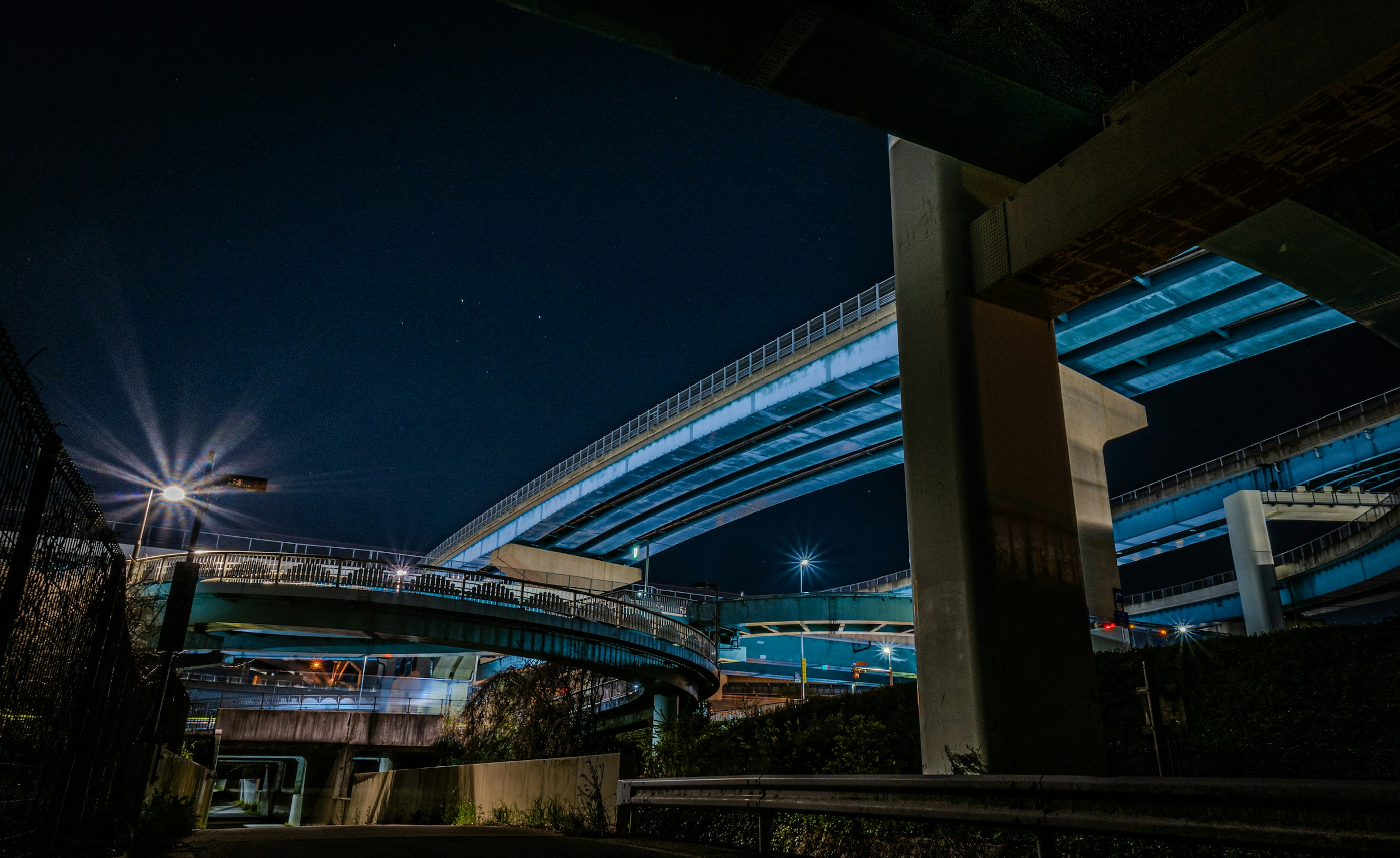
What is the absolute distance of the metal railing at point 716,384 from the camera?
118ft

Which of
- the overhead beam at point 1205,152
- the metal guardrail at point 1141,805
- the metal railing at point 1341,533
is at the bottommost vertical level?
the metal guardrail at point 1141,805

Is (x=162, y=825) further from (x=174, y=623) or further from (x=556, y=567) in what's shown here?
(x=556, y=567)

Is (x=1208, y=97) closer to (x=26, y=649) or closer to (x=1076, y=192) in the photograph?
(x=1076, y=192)

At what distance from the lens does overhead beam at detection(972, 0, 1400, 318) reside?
9367mm

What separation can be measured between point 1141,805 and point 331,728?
46.0 meters

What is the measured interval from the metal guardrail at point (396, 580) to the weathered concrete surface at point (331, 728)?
565 inches

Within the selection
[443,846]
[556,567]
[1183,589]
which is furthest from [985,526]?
[1183,589]

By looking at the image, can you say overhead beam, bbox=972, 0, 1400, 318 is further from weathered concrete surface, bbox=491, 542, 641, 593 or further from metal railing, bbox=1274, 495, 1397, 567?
weathered concrete surface, bbox=491, 542, 641, 593

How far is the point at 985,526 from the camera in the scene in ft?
38.2

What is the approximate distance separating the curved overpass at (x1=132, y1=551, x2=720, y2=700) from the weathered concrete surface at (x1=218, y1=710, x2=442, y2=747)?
1077 centimetres

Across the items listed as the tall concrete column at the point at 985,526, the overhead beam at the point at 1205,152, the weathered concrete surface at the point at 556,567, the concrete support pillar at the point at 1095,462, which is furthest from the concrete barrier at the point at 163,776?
the weathered concrete surface at the point at 556,567

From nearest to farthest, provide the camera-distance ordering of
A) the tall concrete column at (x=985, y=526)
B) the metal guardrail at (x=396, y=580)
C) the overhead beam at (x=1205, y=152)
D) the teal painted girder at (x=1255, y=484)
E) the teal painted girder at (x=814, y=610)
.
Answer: the overhead beam at (x=1205, y=152)
the tall concrete column at (x=985, y=526)
the metal guardrail at (x=396, y=580)
the teal painted girder at (x=1255, y=484)
the teal painted girder at (x=814, y=610)

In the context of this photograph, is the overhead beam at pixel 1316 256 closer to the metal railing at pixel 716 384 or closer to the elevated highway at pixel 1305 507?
the metal railing at pixel 716 384

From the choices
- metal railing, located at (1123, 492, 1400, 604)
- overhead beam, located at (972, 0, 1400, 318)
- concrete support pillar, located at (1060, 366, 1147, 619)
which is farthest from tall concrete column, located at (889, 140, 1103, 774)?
metal railing, located at (1123, 492, 1400, 604)
